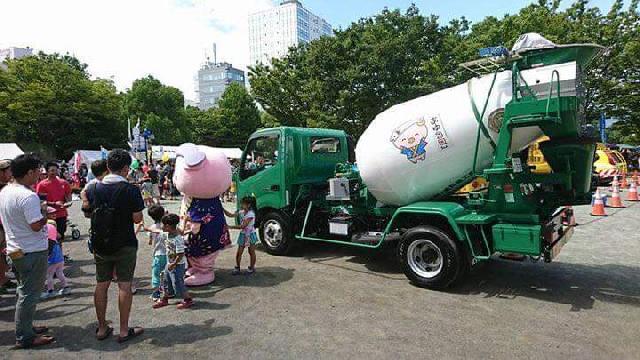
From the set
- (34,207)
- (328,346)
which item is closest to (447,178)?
(328,346)

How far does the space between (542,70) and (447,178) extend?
5.94 feet

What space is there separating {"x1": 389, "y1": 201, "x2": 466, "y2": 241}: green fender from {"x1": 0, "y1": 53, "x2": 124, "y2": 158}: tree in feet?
115

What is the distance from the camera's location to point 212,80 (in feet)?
403

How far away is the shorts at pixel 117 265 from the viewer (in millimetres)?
4000

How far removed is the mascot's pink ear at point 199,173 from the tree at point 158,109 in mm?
39095

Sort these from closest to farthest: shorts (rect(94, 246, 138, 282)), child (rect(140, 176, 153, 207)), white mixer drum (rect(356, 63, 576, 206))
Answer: shorts (rect(94, 246, 138, 282)) < white mixer drum (rect(356, 63, 576, 206)) < child (rect(140, 176, 153, 207))

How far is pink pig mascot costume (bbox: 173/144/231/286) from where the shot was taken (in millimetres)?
5766

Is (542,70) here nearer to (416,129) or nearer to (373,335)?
(416,129)

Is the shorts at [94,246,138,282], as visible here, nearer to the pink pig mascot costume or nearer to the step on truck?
the pink pig mascot costume

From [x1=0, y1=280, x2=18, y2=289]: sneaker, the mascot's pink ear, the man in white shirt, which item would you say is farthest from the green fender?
[x1=0, y1=280, x2=18, y2=289]: sneaker

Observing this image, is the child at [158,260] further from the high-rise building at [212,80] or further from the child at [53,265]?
the high-rise building at [212,80]

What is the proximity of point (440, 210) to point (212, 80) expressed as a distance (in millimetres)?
126691

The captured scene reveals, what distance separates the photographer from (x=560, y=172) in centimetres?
507

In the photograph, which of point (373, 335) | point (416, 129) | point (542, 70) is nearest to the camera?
point (373, 335)
